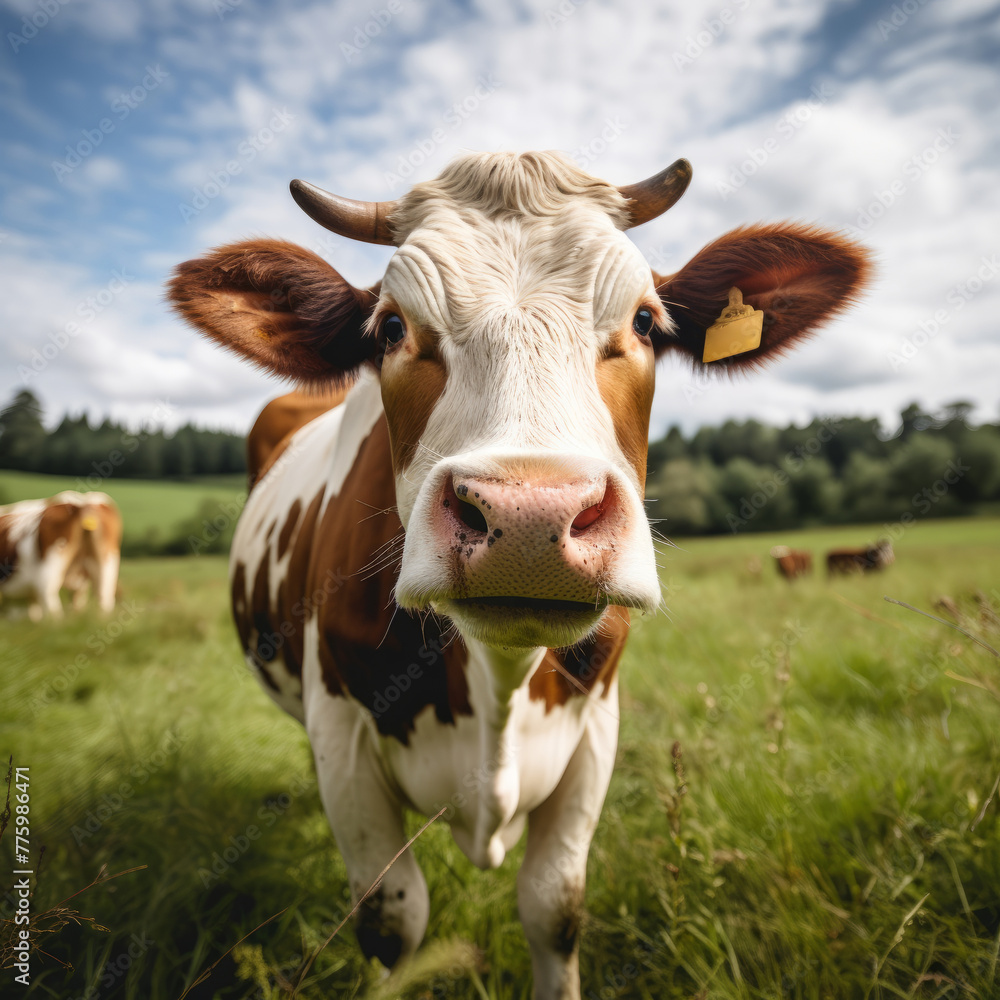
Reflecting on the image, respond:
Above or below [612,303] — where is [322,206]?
above

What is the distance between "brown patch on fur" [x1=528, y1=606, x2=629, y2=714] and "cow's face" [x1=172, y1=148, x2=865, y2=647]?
667 millimetres

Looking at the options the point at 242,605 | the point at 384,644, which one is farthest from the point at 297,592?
the point at 242,605

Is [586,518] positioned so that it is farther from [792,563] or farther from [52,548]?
[792,563]

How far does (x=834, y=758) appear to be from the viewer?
3104 millimetres

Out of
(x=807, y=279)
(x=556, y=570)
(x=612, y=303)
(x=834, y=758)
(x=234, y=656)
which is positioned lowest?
(x=234, y=656)

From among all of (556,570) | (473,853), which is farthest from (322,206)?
(473,853)

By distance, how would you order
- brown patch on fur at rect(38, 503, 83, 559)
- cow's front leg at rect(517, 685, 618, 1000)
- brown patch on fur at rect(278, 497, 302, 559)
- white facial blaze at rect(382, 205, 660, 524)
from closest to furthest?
white facial blaze at rect(382, 205, 660, 524) < cow's front leg at rect(517, 685, 618, 1000) < brown patch on fur at rect(278, 497, 302, 559) < brown patch on fur at rect(38, 503, 83, 559)

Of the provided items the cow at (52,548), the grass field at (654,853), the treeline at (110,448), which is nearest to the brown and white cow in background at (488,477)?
the grass field at (654,853)

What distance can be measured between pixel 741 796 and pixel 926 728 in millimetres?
1352

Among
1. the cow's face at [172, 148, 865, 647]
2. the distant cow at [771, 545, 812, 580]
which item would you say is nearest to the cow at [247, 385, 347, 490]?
the cow's face at [172, 148, 865, 647]

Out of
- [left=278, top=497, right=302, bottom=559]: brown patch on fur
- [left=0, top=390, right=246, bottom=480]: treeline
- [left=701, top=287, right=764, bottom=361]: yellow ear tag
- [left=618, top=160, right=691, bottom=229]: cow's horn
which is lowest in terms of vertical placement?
[left=278, top=497, right=302, bottom=559]: brown patch on fur

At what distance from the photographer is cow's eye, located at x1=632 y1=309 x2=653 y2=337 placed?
5.74 feet

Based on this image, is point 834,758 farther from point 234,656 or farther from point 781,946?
point 234,656

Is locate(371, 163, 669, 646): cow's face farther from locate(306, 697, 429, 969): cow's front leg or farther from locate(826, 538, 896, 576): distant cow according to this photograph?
locate(826, 538, 896, 576): distant cow
